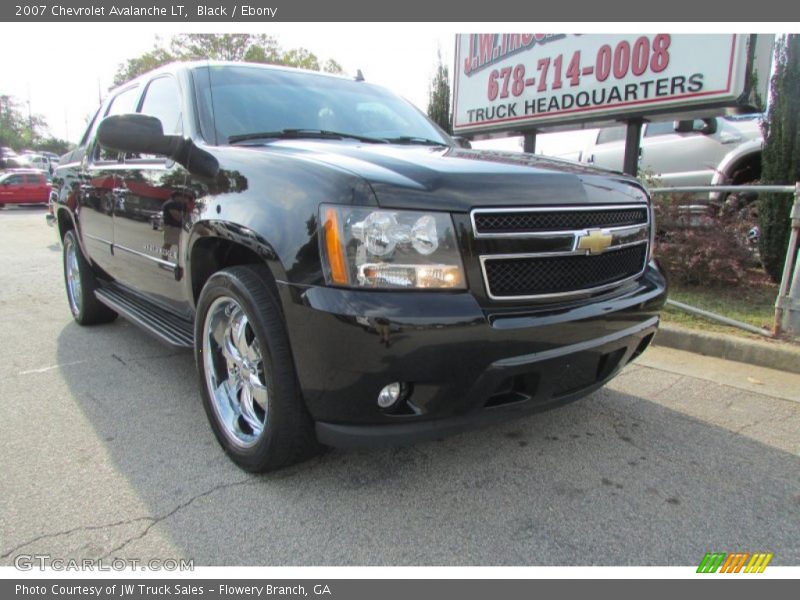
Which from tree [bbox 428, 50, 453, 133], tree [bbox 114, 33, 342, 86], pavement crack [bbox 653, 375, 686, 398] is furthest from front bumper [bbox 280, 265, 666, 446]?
tree [bbox 114, 33, 342, 86]

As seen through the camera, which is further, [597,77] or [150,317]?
[597,77]

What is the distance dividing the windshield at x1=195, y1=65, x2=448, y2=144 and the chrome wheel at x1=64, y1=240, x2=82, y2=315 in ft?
8.72

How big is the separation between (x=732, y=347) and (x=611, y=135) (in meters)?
6.80

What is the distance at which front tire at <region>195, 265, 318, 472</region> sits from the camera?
2117 millimetres

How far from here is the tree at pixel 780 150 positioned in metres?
5.30

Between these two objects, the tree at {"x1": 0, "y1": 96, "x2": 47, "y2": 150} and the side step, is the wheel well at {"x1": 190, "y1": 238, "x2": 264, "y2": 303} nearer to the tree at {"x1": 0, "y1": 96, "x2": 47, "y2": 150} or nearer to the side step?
the side step

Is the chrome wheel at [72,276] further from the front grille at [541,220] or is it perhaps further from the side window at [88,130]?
the front grille at [541,220]

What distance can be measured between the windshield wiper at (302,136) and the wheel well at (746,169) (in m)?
6.43

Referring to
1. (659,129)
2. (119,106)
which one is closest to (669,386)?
(119,106)

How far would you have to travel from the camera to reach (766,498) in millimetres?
2295

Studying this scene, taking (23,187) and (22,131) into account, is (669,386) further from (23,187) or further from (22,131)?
(22,131)

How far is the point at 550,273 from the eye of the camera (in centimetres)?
214

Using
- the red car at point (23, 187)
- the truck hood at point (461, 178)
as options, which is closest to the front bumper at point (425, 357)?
the truck hood at point (461, 178)

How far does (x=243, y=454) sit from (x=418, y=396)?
0.92m
